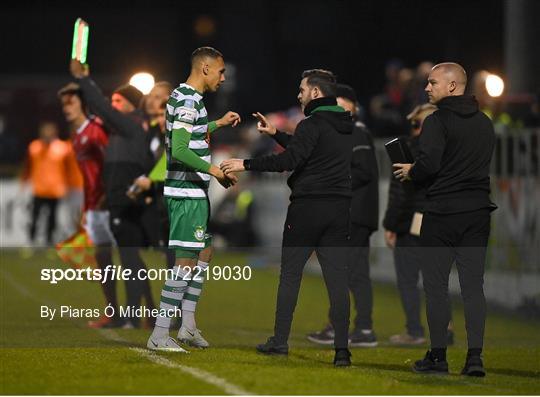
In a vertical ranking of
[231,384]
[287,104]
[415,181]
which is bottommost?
[231,384]

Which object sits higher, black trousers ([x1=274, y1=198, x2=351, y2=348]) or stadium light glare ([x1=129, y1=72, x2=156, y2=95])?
stadium light glare ([x1=129, y1=72, x2=156, y2=95])

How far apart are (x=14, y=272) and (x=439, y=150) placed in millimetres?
11358

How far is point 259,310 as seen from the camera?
16.4 metres

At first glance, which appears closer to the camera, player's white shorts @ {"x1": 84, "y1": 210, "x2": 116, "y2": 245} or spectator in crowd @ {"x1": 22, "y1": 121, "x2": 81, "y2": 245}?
player's white shorts @ {"x1": 84, "y1": 210, "x2": 116, "y2": 245}

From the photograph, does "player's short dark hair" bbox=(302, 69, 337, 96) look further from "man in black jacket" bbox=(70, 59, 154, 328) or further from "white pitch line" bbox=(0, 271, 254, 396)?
"man in black jacket" bbox=(70, 59, 154, 328)

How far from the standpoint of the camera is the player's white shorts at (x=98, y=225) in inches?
568

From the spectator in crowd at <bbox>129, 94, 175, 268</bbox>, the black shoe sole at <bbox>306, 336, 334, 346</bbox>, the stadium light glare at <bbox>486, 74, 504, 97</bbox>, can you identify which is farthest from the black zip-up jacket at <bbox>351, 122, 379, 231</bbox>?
the stadium light glare at <bbox>486, 74, 504, 97</bbox>

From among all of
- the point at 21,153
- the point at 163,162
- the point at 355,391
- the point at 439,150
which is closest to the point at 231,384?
the point at 355,391

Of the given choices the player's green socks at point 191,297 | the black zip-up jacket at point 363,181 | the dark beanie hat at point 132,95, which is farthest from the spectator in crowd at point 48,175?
the player's green socks at point 191,297

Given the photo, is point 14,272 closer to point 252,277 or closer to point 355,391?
point 252,277

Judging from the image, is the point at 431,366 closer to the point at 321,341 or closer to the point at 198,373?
the point at 198,373

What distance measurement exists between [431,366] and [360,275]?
112 inches

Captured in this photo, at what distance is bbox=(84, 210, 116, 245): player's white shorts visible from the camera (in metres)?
14.4

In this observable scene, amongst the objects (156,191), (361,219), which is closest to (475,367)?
(361,219)
